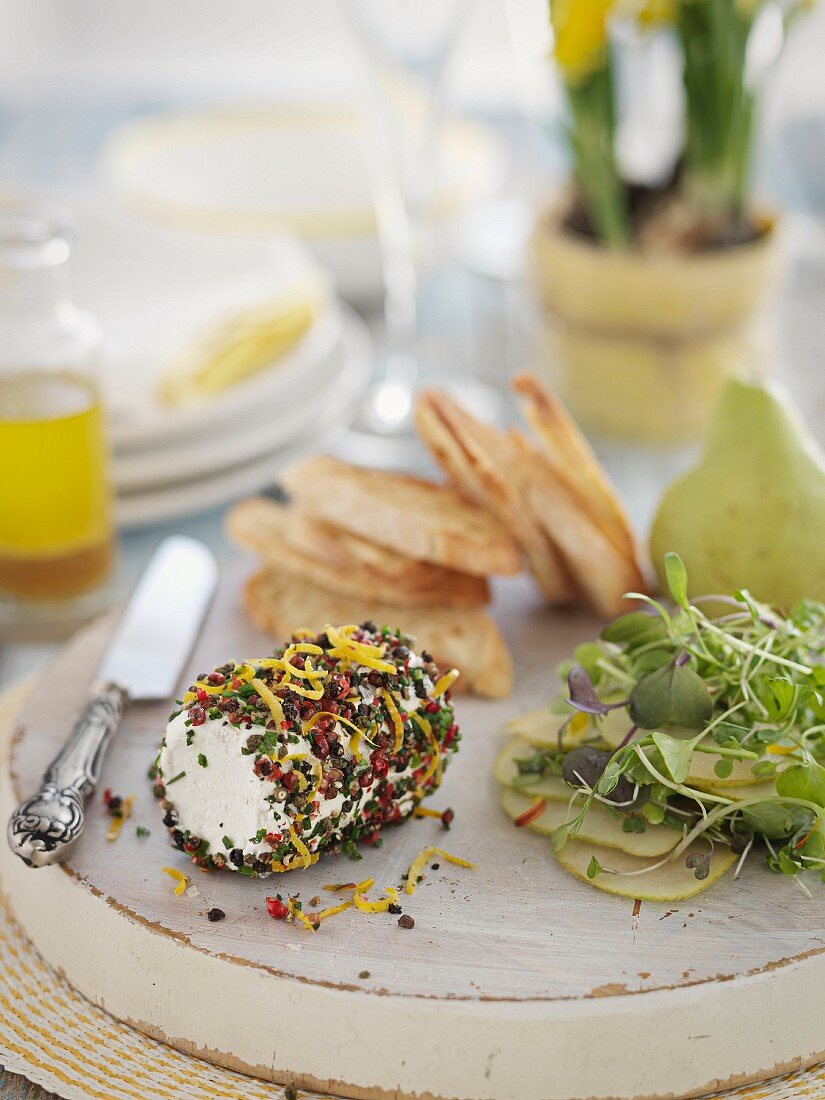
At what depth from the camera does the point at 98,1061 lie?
137 cm

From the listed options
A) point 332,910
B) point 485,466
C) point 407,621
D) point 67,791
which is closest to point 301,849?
point 332,910

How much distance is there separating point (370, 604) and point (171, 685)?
32 centimetres

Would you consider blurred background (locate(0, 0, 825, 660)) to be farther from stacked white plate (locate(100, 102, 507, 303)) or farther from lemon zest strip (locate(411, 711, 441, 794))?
lemon zest strip (locate(411, 711, 441, 794))

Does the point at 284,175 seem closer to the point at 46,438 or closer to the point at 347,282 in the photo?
the point at 347,282

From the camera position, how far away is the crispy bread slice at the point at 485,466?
194 cm

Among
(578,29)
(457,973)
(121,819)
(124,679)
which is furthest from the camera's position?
(578,29)

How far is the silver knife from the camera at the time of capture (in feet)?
4.78

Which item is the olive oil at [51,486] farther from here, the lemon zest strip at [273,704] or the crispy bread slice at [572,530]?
the lemon zest strip at [273,704]

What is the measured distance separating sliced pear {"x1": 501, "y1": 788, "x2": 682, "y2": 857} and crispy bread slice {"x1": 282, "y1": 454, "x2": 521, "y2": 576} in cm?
41

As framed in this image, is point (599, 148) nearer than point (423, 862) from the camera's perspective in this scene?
No

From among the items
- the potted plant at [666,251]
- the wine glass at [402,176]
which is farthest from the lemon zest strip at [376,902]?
the potted plant at [666,251]

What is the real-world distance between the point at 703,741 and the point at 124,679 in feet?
2.45

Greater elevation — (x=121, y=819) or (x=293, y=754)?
(x=293, y=754)

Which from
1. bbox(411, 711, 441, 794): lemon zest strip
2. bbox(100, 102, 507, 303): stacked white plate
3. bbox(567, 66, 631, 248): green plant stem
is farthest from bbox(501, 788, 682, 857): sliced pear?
Result: bbox(100, 102, 507, 303): stacked white plate
